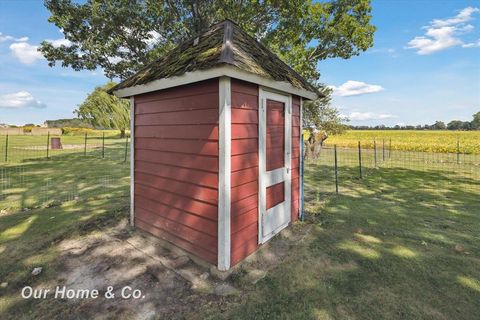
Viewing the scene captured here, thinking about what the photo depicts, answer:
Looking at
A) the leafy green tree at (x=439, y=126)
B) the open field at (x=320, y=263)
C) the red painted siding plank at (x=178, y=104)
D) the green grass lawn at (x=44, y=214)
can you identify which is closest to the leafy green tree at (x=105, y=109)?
the green grass lawn at (x=44, y=214)

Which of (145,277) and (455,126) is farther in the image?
(455,126)

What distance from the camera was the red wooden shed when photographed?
2.75m

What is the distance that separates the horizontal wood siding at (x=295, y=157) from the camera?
4.23 meters

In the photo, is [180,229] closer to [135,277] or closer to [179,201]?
[179,201]

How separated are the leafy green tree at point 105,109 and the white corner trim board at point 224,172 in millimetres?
40954

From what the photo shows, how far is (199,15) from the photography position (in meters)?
9.91

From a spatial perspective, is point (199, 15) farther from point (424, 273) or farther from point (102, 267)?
point (424, 273)

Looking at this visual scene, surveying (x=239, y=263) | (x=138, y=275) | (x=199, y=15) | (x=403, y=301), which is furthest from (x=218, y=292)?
(x=199, y=15)

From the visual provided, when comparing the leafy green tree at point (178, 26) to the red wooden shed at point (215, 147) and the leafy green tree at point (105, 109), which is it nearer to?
the red wooden shed at point (215, 147)

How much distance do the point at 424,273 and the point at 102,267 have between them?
156 inches

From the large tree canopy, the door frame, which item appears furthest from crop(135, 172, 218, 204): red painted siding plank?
the large tree canopy

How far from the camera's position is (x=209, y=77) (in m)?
2.61

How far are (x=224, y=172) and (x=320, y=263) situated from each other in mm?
1768

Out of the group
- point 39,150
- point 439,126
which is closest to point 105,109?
point 39,150
